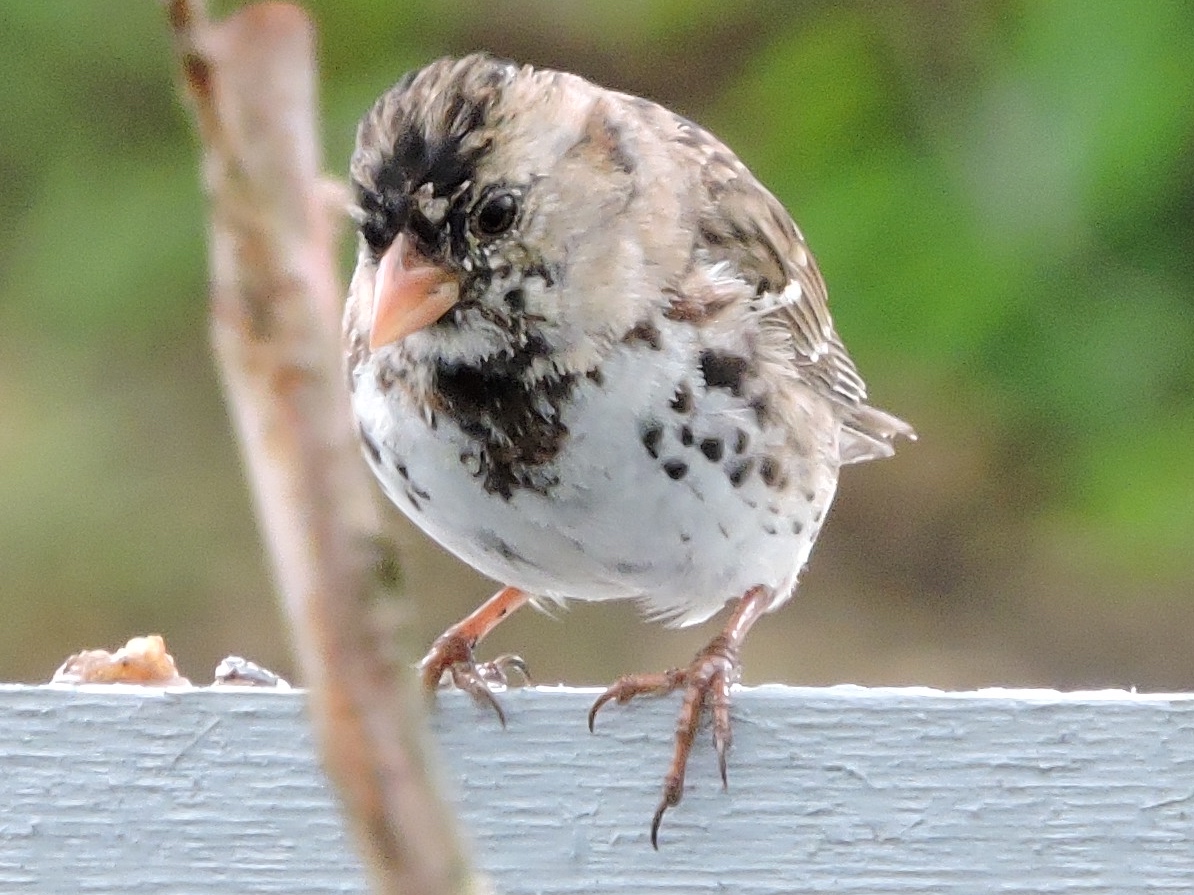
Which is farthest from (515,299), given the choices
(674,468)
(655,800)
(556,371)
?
(655,800)

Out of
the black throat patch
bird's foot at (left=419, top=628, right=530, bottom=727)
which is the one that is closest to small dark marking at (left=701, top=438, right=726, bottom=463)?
the black throat patch

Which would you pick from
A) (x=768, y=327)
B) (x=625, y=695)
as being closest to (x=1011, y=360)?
(x=768, y=327)

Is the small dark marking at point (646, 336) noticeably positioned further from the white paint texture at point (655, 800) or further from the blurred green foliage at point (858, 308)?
the blurred green foliage at point (858, 308)

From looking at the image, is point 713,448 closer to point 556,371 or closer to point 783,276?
point 556,371

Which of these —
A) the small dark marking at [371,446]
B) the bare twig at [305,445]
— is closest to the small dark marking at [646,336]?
the small dark marking at [371,446]

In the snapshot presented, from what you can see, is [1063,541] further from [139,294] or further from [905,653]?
[139,294]
